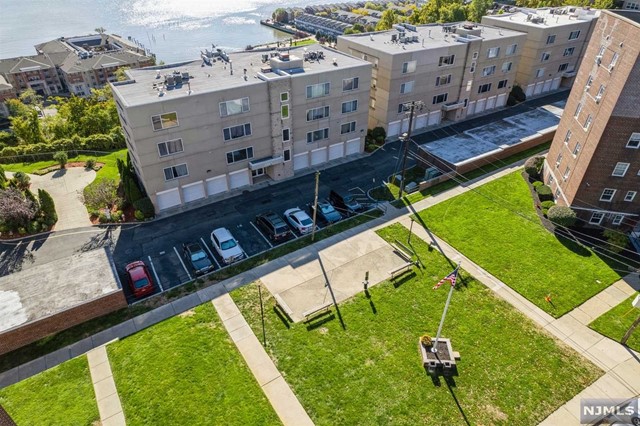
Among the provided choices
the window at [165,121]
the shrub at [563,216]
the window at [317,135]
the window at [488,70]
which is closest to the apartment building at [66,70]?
the window at [317,135]

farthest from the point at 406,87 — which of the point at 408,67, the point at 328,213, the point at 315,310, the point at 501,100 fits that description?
the point at 315,310

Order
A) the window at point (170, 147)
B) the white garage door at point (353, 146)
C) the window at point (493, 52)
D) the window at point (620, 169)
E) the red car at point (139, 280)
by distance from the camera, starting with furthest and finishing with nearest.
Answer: the window at point (493, 52)
the white garage door at point (353, 146)
the window at point (170, 147)
the window at point (620, 169)
the red car at point (139, 280)

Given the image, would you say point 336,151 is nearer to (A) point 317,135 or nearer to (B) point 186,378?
(A) point 317,135

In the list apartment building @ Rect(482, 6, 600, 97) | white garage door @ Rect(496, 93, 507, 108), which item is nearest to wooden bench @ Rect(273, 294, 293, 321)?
white garage door @ Rect(496, 93, 507, 108)

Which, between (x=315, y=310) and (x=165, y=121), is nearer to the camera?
(x=315, y=310)

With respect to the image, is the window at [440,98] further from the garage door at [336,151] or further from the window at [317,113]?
the window at [317,113]

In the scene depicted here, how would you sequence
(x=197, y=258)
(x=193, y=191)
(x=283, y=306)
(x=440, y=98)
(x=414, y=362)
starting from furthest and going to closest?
(x=440, y=98)
(x=193, y=191)
(x=197, y=258)
(x=283, y=306)
(x=414, y=362)

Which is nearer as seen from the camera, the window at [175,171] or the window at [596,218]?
the window at [596,218]
